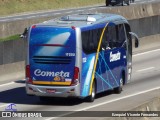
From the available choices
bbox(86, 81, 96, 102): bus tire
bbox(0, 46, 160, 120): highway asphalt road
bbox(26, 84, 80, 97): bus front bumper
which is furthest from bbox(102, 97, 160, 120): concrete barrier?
bbox(86, 81, 96, 102): bus tire

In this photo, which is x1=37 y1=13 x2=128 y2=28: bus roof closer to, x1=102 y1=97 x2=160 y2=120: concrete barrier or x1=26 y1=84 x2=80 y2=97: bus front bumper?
x1=26 y1=84 x2=80 y2=97: bus front bumper

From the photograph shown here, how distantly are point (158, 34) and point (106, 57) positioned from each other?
60.9 feet

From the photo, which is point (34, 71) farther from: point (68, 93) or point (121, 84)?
point (121, 84)

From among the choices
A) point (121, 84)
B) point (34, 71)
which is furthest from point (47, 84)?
point (121, 84)

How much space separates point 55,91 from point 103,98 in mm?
2669

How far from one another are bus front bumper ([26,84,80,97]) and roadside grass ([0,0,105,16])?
43.8m

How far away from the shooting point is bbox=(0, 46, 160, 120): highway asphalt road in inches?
939

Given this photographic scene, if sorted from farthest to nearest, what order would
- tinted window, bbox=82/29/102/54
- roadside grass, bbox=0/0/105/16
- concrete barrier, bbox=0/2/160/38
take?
roadside grass, bbox=0/0/105/16
concrete barrier, bbox=0/2/160/38
tinted window, bbox=82/29/102/54

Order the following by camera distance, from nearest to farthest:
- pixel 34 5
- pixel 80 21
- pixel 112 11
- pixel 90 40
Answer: pixel 90 40
pixel 80 21
pixel 112 11
pixel 34 5

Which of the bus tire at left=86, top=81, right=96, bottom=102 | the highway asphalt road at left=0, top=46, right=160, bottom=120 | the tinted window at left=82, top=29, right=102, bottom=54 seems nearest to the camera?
the highway asphalt road at left=0, top=46, right=160, bottom=120

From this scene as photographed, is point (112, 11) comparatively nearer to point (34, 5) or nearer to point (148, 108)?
point (34, 5)

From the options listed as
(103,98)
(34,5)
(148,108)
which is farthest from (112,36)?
(34,5)

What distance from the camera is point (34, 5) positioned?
7375cm

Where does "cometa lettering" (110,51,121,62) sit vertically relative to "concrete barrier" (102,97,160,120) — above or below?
below
